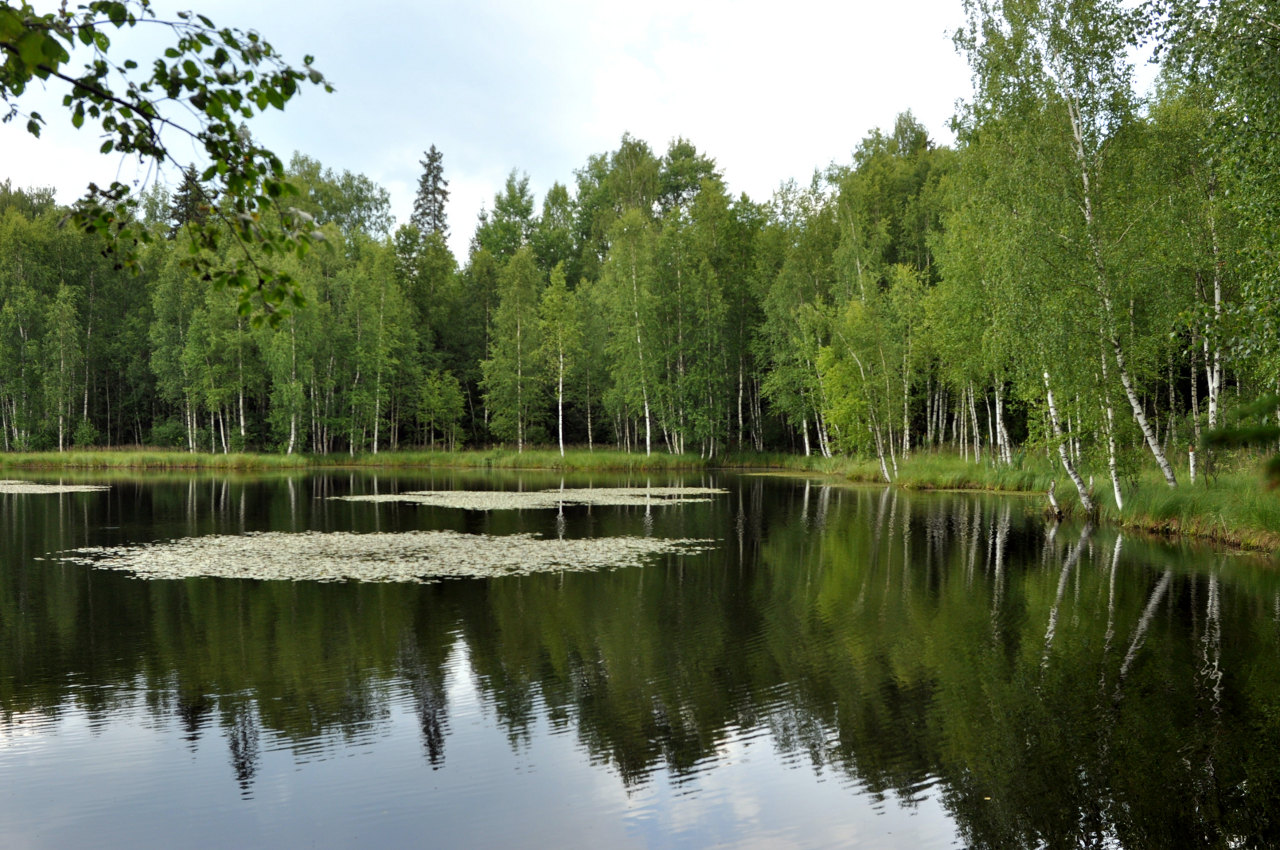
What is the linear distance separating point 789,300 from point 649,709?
44.5 metres

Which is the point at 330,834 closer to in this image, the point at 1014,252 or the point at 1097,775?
the point at 1097,775

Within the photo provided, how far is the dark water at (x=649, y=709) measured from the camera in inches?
257

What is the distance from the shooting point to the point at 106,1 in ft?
13.0

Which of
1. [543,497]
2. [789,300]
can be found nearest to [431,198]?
[789,300]

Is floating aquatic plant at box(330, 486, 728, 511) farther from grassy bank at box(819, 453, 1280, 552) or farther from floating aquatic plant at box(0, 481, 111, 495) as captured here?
grassy bank at box(819, 453, 1280, 552)

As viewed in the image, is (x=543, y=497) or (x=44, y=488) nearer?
(x=543, y=497)

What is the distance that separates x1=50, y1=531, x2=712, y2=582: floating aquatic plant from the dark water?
90 cm

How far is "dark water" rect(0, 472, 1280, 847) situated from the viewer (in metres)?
6.52

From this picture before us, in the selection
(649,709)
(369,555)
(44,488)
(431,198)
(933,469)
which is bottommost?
(649,709)

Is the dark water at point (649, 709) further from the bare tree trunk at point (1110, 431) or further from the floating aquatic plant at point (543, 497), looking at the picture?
the floating aquatic plant at point (543, 497)

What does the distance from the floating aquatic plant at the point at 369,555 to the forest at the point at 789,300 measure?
35.7ft

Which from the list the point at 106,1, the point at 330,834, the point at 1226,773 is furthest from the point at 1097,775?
the point at 106,1

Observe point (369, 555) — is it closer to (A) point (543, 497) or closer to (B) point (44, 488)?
(A) point (543, 497)

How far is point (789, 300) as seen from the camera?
2025 inches
